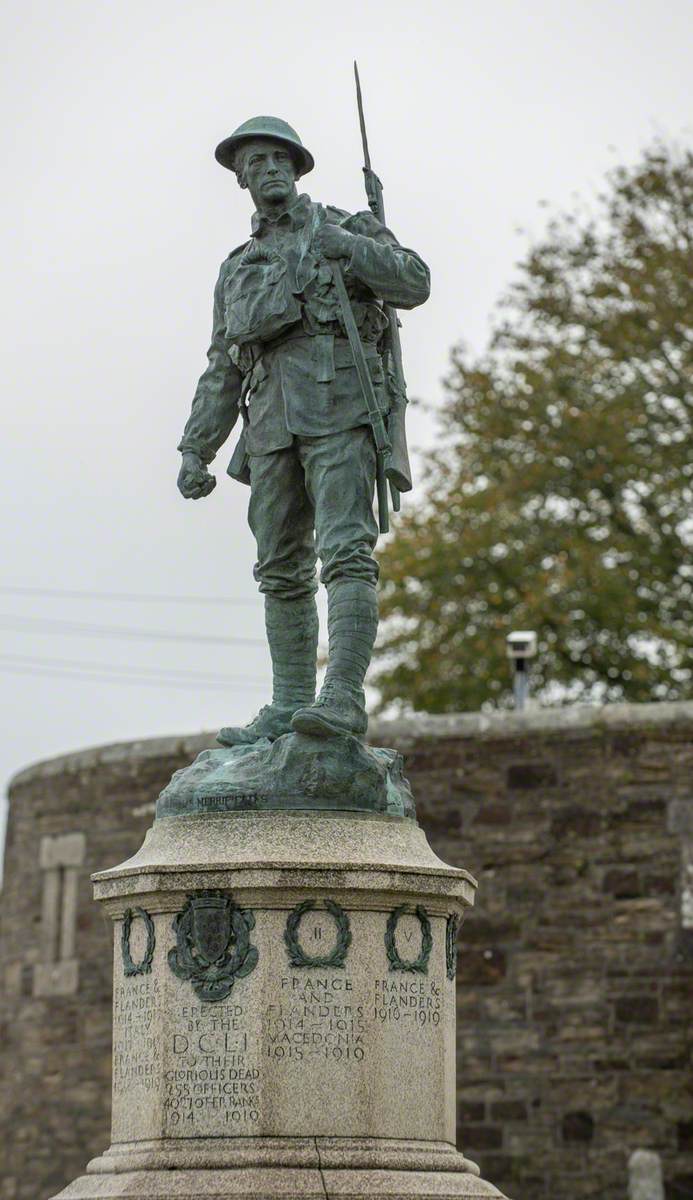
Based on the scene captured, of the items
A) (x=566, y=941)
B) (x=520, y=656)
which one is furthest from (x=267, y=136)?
(x=520, y=656)

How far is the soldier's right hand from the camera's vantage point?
10.2m

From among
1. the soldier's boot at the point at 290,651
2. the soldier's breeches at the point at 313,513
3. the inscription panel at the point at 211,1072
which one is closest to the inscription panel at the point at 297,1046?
the inscription panel at the point at 211,1072

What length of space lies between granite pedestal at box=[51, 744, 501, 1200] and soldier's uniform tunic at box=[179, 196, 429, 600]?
121cm

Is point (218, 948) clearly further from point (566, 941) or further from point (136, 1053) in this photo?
point (566, 941)

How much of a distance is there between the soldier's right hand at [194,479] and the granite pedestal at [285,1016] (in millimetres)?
1505

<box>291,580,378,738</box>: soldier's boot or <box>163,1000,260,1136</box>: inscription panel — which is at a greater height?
<box>291,580,378,738</box>: soldier's boot

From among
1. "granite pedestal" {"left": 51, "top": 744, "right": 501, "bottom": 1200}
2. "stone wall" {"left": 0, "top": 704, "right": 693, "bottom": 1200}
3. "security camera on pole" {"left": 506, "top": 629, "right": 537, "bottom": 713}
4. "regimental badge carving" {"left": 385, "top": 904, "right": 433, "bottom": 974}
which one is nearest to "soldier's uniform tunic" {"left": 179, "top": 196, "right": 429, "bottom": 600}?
"granite pedestal" {"left": 51, "top": 744, "right": 501, "bottom": 1200}

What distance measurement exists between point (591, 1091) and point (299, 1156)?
9.91 metres

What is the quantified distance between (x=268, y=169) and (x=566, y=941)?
996 centimetres

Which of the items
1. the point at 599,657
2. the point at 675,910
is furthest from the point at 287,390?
the point at 599,657

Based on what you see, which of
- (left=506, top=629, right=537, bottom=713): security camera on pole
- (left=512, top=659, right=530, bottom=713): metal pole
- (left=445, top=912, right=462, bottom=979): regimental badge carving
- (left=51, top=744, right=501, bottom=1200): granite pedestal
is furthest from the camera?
(left=512, top=659, right=530, bottom=713): metal pole

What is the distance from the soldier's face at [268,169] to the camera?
10047 millimetres

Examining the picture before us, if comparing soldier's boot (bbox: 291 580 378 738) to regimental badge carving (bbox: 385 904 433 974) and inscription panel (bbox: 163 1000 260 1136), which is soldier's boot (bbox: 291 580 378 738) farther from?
inscription panel (bbox: 163 1000 260 1136)

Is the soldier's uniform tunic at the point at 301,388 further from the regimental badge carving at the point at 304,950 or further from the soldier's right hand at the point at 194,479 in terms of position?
the regimental badge carving at the point at 304,950
